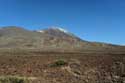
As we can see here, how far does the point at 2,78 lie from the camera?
1395cm

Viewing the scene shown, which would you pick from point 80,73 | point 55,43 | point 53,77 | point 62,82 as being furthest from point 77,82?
point 55,43

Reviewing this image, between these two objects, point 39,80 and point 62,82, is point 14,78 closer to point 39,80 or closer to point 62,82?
point 39,80

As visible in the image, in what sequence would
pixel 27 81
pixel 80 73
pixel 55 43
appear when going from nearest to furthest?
pixel 27 81, pixel 80 73, pixel 55 43

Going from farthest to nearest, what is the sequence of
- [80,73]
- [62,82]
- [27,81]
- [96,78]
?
[80,73], [96,78], [62,82], [27,81]

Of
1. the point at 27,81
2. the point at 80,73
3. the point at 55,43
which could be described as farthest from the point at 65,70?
the point at 55,43

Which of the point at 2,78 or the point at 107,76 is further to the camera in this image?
the point at 107,76

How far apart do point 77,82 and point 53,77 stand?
1.78 m

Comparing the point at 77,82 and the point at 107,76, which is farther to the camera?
the point at 107,76

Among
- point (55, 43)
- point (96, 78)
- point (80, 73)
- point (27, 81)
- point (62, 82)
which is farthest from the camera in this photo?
point (55, 43)

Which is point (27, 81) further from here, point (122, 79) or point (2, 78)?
point (122, 79)

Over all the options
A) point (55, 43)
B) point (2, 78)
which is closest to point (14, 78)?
point (2, 78)

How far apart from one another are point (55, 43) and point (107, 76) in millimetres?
175329

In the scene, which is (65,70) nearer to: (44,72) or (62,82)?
(44,72)

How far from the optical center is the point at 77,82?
14.9 meters
